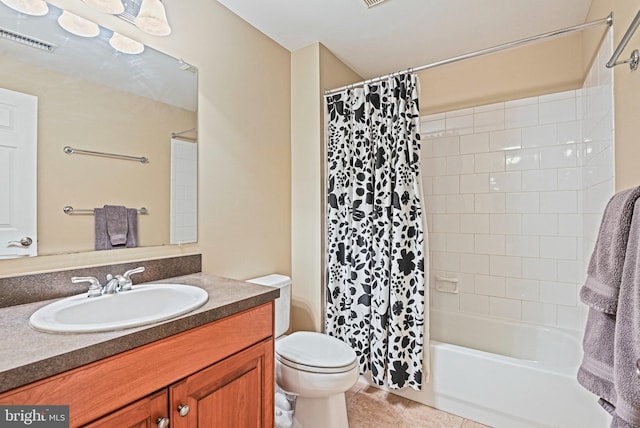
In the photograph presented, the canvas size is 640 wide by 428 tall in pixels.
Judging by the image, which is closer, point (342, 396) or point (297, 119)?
point (342, 396)

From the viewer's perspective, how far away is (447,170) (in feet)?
8.44

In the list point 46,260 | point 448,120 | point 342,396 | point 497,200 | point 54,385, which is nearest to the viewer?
point 54,385

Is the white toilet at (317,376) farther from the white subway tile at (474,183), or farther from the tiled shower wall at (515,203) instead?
the white subway tile at (474,183)

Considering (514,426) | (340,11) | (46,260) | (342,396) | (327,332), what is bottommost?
(514,426)

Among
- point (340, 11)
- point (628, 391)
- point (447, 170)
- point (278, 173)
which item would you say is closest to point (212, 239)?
point (278, 173)

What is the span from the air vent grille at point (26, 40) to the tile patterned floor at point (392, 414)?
7.44 feet

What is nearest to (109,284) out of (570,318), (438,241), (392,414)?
(392,414)

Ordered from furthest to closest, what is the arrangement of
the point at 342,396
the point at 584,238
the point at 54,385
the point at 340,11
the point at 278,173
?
the point at 278,173 < the point at 584,238 < the point at 340,11 < the point at 342,396 < the point at 54,385

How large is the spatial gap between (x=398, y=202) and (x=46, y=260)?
5.54 ft

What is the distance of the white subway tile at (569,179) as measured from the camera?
6.88ft

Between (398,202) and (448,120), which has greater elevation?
(448,120)

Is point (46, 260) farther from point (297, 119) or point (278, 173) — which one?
point (297, 119)

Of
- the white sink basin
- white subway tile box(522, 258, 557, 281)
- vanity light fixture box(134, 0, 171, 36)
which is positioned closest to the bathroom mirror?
vanity light fixture box(134, 0, 171, 36)

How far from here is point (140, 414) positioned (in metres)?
0.85
